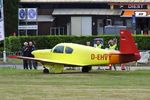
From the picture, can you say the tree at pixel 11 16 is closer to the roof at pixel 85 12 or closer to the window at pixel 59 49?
the roof at pixel 85 12

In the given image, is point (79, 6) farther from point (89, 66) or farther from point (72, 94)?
point (72, 94)

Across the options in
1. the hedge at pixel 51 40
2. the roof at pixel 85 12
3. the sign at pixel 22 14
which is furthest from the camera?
the roof at pixel 85 12

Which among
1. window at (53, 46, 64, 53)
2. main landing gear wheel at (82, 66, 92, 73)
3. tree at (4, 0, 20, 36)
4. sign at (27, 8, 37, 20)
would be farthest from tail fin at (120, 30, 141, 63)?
tree at (4, 0, 20, 36)

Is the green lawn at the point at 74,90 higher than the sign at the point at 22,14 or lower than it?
lower

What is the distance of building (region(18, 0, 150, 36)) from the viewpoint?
252 ft

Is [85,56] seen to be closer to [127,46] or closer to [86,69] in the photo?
[86,69]

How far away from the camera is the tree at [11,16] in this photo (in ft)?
222

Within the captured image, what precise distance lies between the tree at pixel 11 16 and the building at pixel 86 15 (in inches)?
281

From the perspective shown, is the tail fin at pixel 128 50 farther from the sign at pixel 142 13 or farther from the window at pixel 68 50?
the sign at pixel 142 13

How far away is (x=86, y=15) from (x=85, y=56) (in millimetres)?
45610

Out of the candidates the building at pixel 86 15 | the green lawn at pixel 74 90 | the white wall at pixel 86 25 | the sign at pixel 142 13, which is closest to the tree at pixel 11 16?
the building at pixel 86 15

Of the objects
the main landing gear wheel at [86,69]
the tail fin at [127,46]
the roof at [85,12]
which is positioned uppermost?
the roof at [85,12]

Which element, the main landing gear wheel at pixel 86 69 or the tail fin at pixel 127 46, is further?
the main landing gear wheel at pixel 86 69

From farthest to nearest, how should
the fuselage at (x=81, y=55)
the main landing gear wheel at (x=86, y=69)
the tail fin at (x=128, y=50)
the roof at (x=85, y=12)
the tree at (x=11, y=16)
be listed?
the roof at (x=85, y=12)
the tree at (x=11, y=16)
the main landing gear wheel at (x=86, y=69)
the fuselage at (x=81, y=55)
the tail fin at (x=128, y=50)
